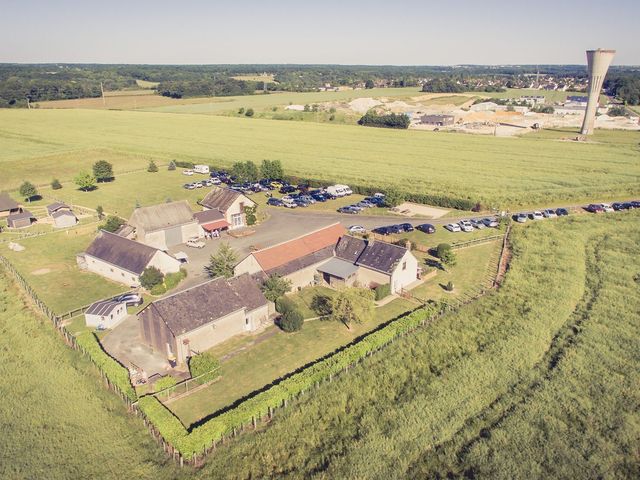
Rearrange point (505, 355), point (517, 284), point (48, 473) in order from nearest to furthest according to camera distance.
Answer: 1. point (48, 473)
2. point (505, 355)
3. point (517, 284)

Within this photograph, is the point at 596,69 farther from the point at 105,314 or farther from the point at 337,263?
the point at 105,314

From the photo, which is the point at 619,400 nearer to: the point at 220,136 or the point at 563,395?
the point at 563,395

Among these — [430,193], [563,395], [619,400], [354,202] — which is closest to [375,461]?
[563,395]

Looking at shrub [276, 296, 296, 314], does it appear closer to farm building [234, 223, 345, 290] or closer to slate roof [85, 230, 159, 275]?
farm building [234, 223, 345, 290]

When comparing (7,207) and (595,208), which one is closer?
(7,207)

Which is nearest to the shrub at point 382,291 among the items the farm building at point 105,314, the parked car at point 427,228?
the parked car at point 427,228

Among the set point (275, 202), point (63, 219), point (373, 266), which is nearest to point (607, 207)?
point (373, 266)

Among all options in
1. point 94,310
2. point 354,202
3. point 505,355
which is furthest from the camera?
point 354,202

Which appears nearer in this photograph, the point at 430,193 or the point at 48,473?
the point at 48,473
